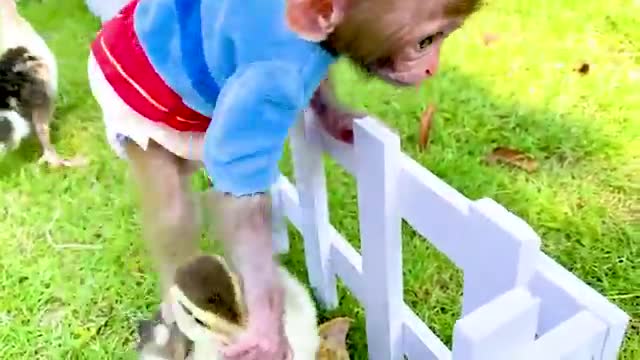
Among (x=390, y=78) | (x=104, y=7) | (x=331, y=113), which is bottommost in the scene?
(x=104, y=7)

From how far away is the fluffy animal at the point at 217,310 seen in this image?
108cm

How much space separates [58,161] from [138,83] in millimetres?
731

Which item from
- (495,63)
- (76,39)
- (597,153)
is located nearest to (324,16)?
(597,153)

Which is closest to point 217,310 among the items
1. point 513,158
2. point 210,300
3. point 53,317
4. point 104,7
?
point 210,300

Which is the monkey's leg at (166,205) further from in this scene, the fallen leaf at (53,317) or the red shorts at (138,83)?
the fallen leaf at (53,317)

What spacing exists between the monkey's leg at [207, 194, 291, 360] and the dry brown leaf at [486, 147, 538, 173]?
0.77 m

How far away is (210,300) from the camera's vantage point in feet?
3.57

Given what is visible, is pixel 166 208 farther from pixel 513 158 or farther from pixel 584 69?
pixel 584 69

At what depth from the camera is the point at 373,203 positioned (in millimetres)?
1169

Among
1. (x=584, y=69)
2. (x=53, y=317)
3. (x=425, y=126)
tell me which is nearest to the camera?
(x=53, y=317)

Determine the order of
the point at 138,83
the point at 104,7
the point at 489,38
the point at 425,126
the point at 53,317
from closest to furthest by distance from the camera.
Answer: the point at 138,83, the point at 53,317, the point at 425,126, the point at 489,38, the point at 104,7

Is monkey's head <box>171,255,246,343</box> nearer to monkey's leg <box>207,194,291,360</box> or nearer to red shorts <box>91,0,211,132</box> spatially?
monkey's leg <box>207,194,291,360</box>

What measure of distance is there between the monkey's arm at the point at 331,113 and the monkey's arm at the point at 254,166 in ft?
0.58

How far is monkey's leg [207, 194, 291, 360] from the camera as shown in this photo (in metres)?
1.06
